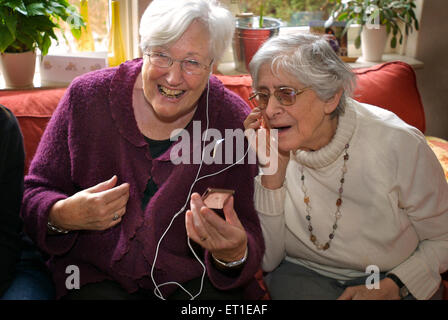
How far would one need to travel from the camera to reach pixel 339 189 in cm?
159

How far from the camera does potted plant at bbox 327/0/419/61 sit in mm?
2576

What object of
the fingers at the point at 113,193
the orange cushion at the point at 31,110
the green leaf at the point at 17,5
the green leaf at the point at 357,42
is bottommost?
the fingers at the point at 113,193

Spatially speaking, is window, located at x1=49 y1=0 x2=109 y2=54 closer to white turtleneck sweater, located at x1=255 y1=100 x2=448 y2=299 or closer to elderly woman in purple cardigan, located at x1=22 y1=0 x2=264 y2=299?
elderly woman in purple cardigan, located at x1=22 y1=0 x2=264 y2=299

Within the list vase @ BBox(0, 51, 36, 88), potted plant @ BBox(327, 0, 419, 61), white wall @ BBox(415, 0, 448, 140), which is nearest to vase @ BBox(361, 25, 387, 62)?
potted plant @ BBox(327, 0, 419, 61)

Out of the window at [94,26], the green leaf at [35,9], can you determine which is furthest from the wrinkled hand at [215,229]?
the window at [94,26]

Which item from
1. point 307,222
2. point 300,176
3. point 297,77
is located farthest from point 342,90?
point 307,222

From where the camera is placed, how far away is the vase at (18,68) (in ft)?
6.94

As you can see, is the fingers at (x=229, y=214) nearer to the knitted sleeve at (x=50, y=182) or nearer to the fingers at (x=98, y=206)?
the fingers at (x=98, y=206)

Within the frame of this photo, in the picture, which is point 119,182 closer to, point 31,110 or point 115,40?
point 31,110

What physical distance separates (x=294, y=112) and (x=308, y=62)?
5.7 inches

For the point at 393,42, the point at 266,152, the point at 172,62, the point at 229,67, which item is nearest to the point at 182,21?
the point at 172,62

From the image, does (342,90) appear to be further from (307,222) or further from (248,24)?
(248,24)

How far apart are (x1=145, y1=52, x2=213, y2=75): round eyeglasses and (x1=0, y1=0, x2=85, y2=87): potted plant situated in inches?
26.9

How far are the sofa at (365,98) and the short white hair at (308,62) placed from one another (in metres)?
0.41
